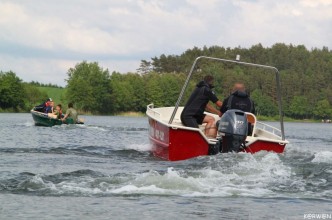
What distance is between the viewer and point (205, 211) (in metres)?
9.07

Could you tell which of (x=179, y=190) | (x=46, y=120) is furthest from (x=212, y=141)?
(x=46, y=120)

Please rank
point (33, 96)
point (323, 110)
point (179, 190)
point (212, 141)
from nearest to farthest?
point (179, 190) → point (212, 141) → point (33, 96) → point (323, 110)

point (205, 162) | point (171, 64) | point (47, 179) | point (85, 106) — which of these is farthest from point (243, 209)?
point (171, 64)

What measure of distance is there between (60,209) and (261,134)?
10.2 m

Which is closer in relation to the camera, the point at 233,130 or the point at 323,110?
the point at 233,130

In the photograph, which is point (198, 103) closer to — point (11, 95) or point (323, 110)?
point (11, 95)

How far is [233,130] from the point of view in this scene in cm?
1431

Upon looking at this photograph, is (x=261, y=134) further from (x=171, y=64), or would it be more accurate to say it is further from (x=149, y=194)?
(x=171, y=64)

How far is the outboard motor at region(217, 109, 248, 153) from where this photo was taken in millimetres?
14320

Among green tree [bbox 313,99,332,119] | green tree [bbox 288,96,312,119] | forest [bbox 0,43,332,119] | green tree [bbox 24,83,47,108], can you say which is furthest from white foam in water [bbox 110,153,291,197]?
green tree [bbox 313,99,332,119]

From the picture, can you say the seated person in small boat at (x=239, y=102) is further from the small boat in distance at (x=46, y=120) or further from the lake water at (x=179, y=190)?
the small boat in distance at (x=46, y=120)

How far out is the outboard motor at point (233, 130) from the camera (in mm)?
14320

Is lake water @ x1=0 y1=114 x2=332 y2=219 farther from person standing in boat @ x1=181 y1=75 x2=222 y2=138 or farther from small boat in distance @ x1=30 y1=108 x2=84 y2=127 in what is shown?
small boat in distance @ x1=30 y1=108 x2=84 y2=127

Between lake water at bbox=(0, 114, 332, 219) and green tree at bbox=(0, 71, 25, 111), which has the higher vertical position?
green tree at bbox=(0, 71, 25, 111)
